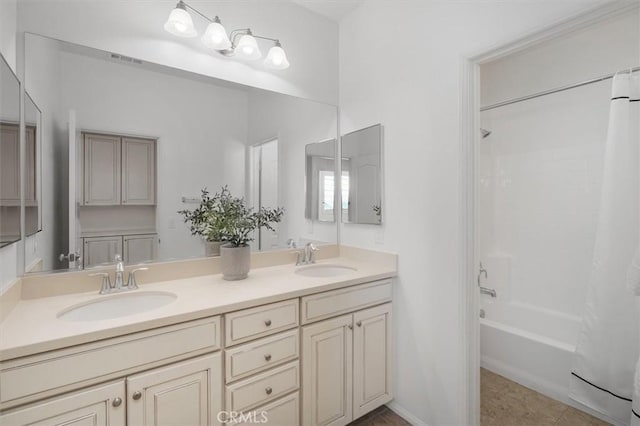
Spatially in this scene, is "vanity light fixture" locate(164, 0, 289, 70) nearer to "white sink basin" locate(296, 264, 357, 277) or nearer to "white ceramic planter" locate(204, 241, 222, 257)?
"white ceramic planter" locate(204, 241, 222, 257)

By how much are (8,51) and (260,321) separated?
4.91 ft

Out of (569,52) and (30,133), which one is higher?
(569,52)

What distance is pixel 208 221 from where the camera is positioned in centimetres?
181

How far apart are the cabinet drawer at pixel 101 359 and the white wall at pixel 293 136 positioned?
1.01 m

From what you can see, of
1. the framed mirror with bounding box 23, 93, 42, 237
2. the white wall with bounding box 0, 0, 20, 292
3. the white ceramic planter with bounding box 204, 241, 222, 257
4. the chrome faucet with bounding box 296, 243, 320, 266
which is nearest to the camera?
the white wall with bounding box 0, 0, 20, 292

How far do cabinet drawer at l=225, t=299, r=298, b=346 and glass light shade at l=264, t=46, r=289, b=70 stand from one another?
1.51 metres

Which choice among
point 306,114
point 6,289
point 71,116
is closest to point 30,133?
point 71,116

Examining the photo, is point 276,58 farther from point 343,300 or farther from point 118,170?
point 343,300

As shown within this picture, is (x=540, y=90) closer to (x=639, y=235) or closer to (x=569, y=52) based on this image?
(x=569, y=52)

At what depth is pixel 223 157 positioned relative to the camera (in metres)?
1.94

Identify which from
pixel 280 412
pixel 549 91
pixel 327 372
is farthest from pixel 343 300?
pixel 549 91

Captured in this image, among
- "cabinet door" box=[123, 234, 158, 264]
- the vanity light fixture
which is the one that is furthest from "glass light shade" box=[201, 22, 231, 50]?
"cabinet door" box=[123, 234, 158, 264]

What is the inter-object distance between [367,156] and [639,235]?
1.61 metres

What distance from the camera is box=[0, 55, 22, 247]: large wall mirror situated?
1015 mm
